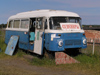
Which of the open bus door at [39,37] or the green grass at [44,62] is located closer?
the green grass at [44,62]

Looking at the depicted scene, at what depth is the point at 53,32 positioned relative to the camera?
9.69 metres

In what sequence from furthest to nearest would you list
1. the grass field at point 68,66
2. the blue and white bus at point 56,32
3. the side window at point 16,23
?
the side window at point 16,23, the blue and white bus at point 56,32, the grass field at point 68,66

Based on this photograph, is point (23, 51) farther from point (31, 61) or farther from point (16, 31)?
point (31, 61)

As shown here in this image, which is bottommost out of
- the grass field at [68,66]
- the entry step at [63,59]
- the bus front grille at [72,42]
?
the grass field at [68,66]

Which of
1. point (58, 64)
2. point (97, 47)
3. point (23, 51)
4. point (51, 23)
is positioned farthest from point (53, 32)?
point (23, 51)

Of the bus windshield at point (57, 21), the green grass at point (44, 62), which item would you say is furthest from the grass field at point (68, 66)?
the bus windshield at point (57, 21)

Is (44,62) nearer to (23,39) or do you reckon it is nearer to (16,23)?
(23,39)

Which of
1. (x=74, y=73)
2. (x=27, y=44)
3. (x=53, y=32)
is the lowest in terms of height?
(x=74, y=73)

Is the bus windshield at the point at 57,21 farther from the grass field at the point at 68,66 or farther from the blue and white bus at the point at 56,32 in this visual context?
the grass field at the point at 68,66

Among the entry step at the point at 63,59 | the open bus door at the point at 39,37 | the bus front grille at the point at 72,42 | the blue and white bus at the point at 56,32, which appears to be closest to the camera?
the entry step at the point at 63,59

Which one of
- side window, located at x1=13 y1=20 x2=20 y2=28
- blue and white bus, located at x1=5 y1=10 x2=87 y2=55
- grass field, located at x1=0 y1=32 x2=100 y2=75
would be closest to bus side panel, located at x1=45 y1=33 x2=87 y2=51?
blue and white bus, located at x1=5 y1=10 x2=87 y2=55

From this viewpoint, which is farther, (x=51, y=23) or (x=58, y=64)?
(x=51, y=23)

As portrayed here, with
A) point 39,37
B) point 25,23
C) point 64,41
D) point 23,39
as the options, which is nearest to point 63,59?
point 64,41

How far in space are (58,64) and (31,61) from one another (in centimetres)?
190
